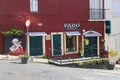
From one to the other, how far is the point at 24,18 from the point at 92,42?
7.45 meters

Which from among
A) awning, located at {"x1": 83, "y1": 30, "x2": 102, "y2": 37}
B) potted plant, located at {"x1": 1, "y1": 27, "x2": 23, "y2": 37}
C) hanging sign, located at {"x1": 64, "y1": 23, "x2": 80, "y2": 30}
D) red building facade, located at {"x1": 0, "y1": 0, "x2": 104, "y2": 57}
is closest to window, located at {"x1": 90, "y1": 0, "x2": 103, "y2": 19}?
red building facade, located at {"x1": 0, "y1": 0, "x2": 104, "y2": 57}

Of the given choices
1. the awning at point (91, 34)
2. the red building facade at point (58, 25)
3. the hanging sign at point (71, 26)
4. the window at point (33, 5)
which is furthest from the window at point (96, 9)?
the window at point (33, 5)

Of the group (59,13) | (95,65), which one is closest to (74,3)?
(59,13)

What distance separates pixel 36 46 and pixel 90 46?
19.7 feet

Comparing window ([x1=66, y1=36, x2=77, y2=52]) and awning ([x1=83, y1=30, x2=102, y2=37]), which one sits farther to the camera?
awning ([x1=83, y1=30, x2=102, y2=37])

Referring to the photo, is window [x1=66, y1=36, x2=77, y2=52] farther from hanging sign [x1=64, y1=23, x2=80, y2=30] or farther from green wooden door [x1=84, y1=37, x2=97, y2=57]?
green wooden door [x1=84, y1=37, x2=97, y2=57]

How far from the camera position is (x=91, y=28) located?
117 feet

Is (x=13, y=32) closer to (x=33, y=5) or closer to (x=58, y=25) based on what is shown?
(x=33, y=5)

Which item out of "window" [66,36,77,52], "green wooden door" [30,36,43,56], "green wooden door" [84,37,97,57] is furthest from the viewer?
"green wooden door" [84,37,97,57]

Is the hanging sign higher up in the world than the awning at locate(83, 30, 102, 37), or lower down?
higher up

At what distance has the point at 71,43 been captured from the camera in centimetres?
3450

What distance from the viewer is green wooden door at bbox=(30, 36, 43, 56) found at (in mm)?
31719

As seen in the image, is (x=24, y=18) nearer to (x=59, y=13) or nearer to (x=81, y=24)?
(x=59, y=13)

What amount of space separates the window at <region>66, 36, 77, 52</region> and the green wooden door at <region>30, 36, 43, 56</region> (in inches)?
109
